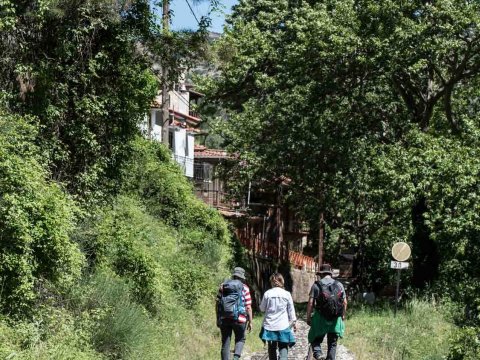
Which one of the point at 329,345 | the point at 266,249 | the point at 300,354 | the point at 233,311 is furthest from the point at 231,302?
the point at 266,249

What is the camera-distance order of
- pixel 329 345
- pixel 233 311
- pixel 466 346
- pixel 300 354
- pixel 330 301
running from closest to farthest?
pixel 233 311 < pixel 466 346 < pixel 330 301 < pixel 329 345 < pixel 300 354

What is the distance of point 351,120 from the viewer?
24641mm

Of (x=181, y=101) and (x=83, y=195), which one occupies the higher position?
(x=181, y=101)

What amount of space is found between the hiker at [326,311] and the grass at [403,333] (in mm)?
3092

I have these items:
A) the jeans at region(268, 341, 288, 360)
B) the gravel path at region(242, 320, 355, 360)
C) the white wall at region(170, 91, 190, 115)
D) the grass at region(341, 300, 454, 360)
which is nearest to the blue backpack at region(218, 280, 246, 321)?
the jeans at region(268, 341, 288, 360)

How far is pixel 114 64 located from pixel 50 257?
5523 millimetres

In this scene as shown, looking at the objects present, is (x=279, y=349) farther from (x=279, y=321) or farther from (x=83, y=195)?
(x=83, y=195)

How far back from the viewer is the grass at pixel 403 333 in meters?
15.3

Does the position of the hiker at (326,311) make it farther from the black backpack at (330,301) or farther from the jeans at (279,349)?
the jeans at (279,349)

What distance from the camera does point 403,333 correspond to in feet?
55.0

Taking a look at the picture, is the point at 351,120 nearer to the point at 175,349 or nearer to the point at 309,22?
the point at 309,22

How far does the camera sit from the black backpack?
11.9 m

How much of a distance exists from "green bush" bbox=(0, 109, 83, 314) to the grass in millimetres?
7417

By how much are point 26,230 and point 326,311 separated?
5162 mm
